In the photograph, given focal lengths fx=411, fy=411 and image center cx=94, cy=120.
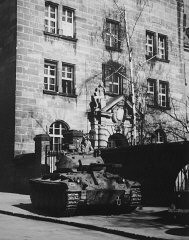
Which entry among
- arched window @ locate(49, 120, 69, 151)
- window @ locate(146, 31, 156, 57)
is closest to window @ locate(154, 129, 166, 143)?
window @ locate(146, 31, 156, 57)

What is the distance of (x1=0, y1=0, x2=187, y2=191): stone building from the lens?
20.2 metres

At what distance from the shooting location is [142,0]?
26250mm

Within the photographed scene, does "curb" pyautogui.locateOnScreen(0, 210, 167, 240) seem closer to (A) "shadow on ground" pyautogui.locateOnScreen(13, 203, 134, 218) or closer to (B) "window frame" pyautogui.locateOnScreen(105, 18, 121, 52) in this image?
(A) "shadow on ground" pyautogui.locateOnScreen(13, 203, 134, 218)

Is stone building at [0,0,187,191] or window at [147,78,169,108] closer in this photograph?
stone building at [0,0,187,191]

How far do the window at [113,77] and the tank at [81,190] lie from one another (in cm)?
1048

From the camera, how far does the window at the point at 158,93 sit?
25062 millimetres

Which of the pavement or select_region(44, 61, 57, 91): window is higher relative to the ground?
select_region(44, 61, 57, 91): window

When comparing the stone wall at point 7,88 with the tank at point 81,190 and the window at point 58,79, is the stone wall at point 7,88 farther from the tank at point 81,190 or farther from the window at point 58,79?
the tank at point 81,190

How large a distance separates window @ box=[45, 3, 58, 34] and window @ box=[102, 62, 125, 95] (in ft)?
12.1

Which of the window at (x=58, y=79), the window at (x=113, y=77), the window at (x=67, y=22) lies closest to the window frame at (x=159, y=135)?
the window at (x=113, y=77)

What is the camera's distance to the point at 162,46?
2684cm

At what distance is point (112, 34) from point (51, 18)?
408 centimetres

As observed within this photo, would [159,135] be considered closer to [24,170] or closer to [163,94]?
[163,94]

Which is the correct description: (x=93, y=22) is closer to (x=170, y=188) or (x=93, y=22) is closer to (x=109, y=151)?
(x=109, y=151)
